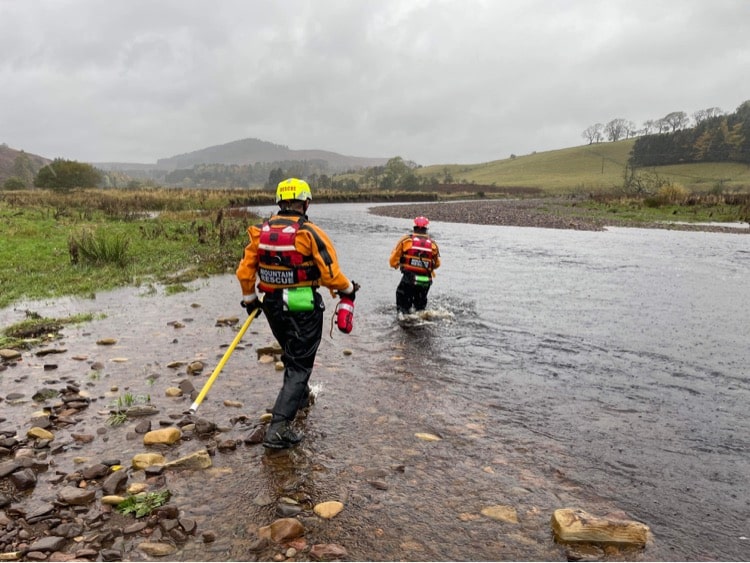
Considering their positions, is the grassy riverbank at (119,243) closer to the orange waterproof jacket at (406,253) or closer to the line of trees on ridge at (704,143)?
the orange waterproof jacket at (406,253)

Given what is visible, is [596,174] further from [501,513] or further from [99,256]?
[501,513]

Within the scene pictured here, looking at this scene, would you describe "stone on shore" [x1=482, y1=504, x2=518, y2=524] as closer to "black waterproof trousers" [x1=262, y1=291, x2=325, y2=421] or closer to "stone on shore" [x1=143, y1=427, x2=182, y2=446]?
"black waterproof trousers" [x1=262, y1=291, x2=325, y2=421]

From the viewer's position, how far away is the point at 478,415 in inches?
279

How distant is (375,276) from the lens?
61.5 ft

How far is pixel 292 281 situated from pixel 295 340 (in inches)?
32.2

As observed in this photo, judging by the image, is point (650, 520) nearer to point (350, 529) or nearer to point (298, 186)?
point (350, 529)

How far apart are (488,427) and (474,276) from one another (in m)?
12.8

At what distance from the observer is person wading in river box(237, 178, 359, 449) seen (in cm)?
592

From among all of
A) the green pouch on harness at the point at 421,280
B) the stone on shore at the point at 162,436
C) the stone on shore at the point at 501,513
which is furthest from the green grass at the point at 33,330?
the stone on shore at the point at 501,513

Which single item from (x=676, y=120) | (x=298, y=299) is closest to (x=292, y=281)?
(x=298, y=299)

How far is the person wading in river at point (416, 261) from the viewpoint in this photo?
12.1 metres

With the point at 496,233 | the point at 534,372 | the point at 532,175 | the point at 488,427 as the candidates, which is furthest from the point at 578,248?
the point at 532,175

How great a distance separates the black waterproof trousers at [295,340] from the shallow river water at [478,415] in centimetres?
72

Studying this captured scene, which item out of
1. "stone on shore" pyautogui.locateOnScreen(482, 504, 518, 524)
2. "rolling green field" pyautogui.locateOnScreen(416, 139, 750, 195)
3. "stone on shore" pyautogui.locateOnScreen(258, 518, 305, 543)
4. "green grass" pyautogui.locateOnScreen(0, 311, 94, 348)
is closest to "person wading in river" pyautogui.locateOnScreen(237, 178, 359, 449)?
"stone on shore" pyautogui.locateOnScreen(258, 518, 305, 543)
